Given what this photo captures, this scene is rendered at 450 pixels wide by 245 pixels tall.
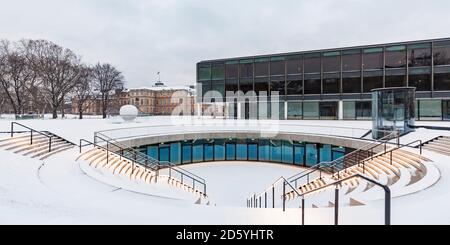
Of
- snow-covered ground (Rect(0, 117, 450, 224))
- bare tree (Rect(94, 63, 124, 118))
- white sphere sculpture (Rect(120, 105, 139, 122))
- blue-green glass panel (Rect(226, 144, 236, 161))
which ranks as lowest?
blue-green glass panel (Rect(226, 144, 236, 161))

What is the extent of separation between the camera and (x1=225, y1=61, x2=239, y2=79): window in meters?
40.0

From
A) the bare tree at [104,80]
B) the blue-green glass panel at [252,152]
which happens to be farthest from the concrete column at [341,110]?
the bare tree at [104,80]

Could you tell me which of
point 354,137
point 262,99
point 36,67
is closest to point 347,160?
point 354,137

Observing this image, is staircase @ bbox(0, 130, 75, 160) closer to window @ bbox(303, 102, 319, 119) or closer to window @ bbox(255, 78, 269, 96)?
window @ bbox(255, 78, 269, 96)

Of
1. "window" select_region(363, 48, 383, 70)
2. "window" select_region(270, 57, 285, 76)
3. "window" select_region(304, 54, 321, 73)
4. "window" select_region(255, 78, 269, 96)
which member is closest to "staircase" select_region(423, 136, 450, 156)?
"window" select_region(363, 48, 383, 70)

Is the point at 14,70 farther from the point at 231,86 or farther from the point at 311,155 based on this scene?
the point at 311,155

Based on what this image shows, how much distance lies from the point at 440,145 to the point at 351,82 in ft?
67.4

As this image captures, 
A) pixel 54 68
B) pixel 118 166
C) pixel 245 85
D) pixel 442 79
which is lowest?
pixel 118 166

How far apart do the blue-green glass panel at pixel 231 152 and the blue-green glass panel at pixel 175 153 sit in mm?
4703

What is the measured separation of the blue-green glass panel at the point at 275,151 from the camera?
26.2m

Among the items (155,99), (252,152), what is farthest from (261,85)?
(155,99)

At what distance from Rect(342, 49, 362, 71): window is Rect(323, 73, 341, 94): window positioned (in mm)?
1375

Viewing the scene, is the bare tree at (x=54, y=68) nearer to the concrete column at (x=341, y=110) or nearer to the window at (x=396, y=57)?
the concrete column at (x=341, y=110)

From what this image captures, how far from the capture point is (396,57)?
32469 mm
